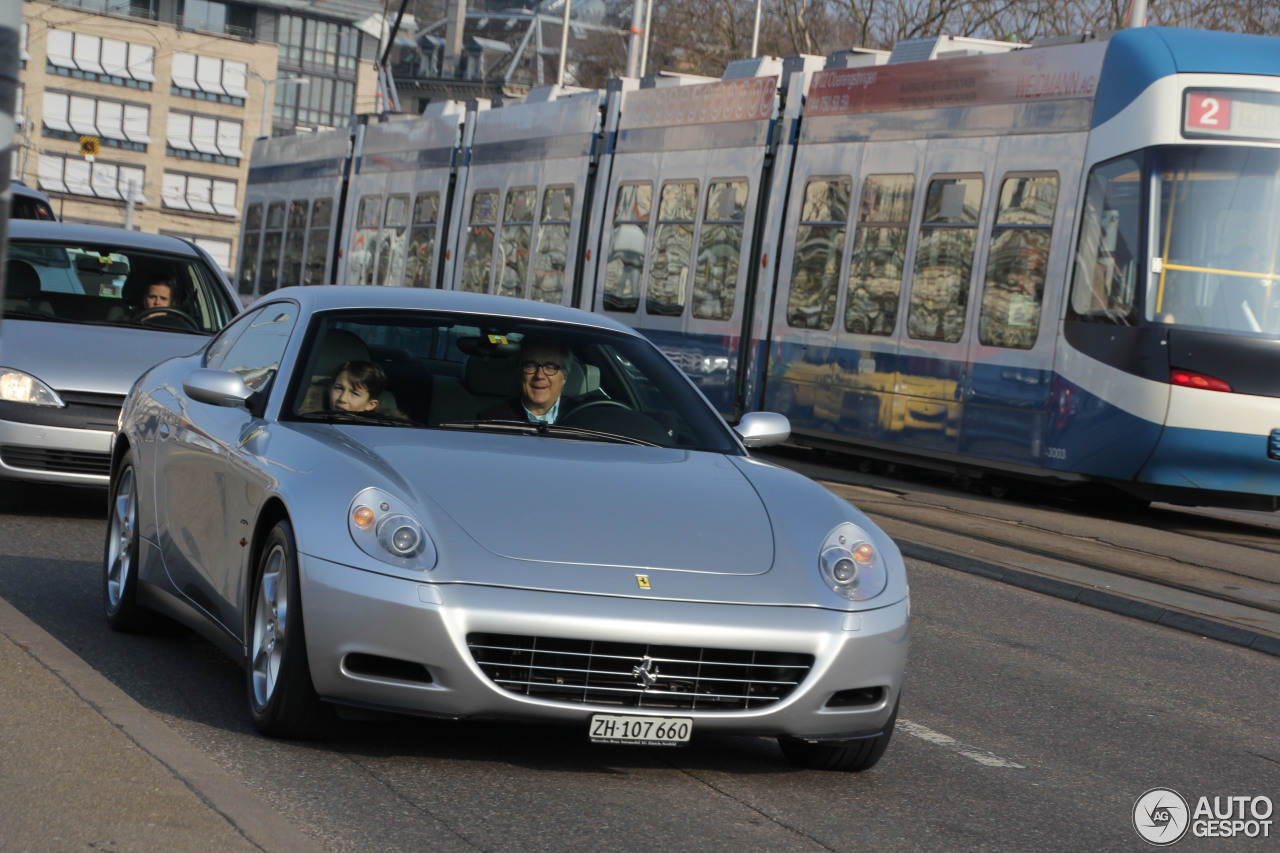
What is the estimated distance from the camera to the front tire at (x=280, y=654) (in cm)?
529

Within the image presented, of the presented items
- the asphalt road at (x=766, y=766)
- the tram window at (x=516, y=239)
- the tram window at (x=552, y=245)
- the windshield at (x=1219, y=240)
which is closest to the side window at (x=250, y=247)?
the tram window at (x=516, y=239)

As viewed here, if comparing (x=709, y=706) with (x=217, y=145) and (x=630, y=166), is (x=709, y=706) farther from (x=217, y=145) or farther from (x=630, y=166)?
(x=217, y=145)

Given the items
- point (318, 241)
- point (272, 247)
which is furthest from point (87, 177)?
point (318, 241)

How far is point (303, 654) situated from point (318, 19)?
110 meters

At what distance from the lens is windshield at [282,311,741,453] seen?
6273mm

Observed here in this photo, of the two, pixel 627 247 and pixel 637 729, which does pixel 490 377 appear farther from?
pixel 627 247

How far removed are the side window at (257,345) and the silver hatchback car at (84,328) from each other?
8.46 ft

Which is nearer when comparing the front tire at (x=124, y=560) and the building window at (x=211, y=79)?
→ the front tire at (x=124, y=560)

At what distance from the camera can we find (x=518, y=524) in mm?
5316

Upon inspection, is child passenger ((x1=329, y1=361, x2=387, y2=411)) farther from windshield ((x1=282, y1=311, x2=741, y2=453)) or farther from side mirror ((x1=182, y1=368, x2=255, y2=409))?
side mirror ((x1=182, y1=368, x2=255, y2=409))

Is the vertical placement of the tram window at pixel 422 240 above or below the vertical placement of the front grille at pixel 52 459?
above

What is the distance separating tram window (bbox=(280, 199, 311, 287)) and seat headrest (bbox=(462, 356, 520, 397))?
26997mm

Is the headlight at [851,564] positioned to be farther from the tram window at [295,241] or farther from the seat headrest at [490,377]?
the tram window at [295,241]

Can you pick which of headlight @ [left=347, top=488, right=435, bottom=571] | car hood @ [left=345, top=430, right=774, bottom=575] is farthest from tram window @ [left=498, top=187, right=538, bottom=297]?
headlight @ [left=347, top=488, right=435, bottom=571]
